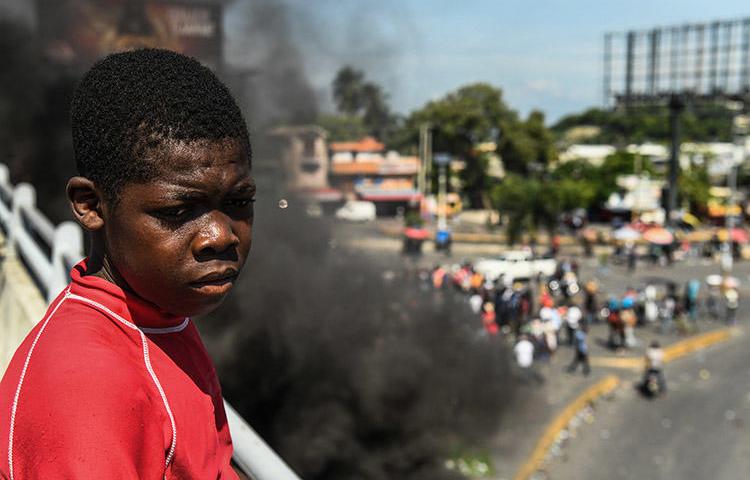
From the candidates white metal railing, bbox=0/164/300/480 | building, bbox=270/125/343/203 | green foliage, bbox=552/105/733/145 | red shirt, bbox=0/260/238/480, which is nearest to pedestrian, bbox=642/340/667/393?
building, bbox=270/125/343/203

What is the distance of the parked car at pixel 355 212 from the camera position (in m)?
18.2

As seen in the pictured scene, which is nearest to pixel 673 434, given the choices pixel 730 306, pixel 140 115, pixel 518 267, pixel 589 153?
pixel 730 306

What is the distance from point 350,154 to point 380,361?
12970 mm

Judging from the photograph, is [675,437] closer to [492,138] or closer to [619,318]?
[619,318]

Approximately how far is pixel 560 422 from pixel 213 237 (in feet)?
30.4

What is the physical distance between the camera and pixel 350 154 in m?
22.9

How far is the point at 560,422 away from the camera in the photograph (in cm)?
953

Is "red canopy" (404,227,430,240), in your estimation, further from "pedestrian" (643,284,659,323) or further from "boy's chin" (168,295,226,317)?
"boy's chin" (168,295,226,317)

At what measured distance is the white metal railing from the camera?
1.11 meters

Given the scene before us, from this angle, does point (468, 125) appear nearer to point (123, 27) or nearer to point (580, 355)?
point (123, 27)

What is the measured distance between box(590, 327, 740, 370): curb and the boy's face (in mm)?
11897

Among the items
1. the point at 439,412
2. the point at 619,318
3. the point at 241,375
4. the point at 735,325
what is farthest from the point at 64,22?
the point at 735,325

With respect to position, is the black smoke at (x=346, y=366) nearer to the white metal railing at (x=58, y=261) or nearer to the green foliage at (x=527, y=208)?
the white metal railing at (x=58, y=261)

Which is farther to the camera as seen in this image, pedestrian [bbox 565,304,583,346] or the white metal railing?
pedestrian [bbox 565,304,583,346]
